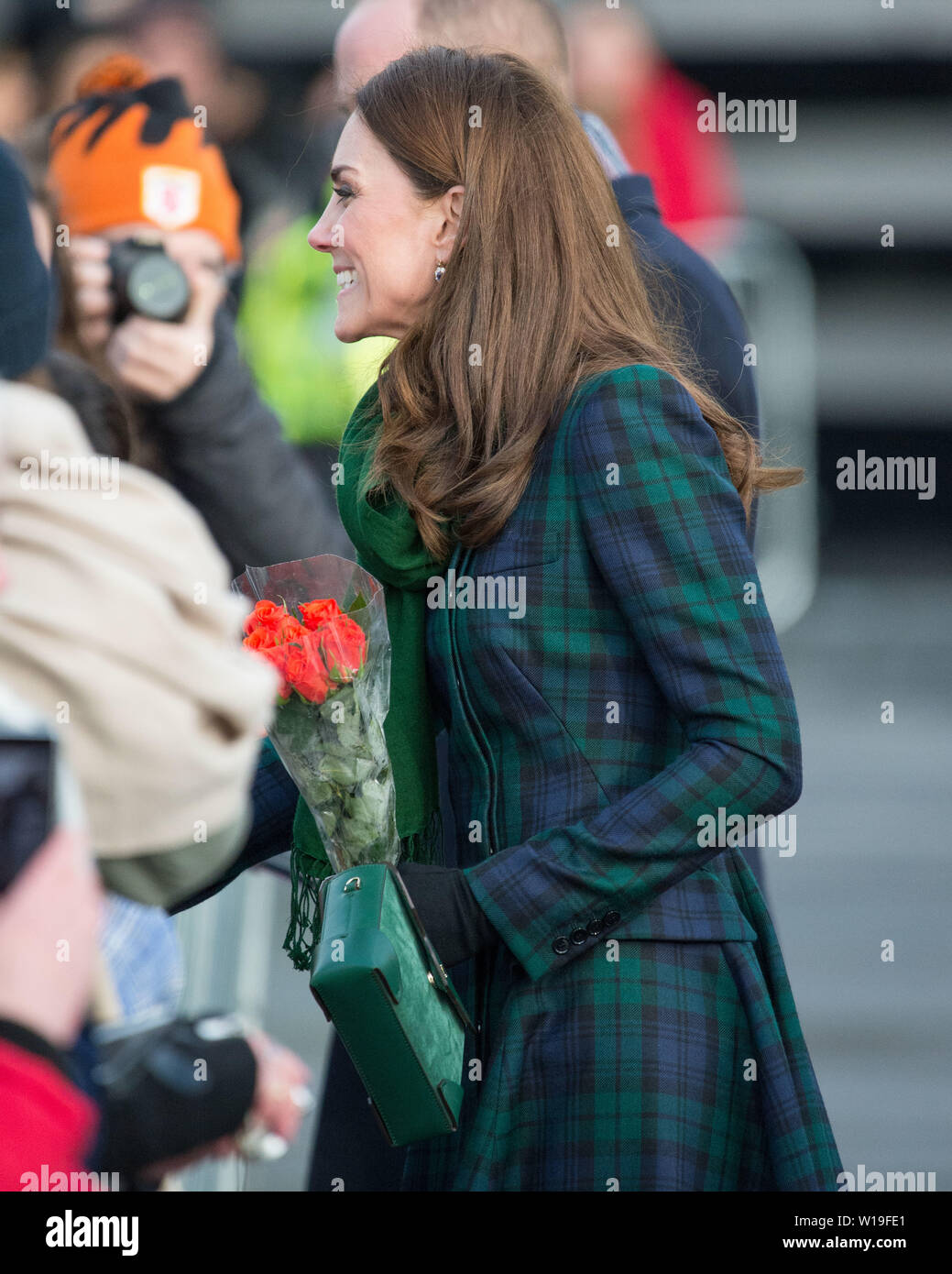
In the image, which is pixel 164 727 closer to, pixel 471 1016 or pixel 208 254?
pixel 471 1016

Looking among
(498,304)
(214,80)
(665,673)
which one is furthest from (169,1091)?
(214,80)

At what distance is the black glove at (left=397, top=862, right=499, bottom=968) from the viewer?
178 cm

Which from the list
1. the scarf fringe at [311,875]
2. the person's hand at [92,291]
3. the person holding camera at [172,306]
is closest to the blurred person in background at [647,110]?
the person holding camera at [172,306]

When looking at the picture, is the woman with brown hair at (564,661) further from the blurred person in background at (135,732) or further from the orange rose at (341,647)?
the blurred person in background at (135,732)

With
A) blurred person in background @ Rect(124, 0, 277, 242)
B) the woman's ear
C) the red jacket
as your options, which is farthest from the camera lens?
the red jacket

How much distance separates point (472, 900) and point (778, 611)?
332 centimetres

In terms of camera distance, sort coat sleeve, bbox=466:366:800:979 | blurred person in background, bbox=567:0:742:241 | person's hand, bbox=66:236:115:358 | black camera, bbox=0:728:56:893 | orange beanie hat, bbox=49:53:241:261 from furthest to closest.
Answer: blurred person in background, bbox=567:0:742:241
orange beanie hat, bbox=49:53:241:261
person's hand, bbox=66:236:115:358
black camera, bbox=0:728:56:893
coat sleeve, bbox=466:366:800:979

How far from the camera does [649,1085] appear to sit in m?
1.80

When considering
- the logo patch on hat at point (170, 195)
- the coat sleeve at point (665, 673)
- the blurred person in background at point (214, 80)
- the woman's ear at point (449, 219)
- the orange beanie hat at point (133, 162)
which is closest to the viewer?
the coat sleeve at point (665, 673)

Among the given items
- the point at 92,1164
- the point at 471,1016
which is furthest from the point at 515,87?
the point at 92,1164

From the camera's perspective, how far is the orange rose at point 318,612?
5.99 feet

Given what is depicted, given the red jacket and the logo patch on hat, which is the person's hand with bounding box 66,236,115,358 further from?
the red jacket

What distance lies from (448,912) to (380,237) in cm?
80

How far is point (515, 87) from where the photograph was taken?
200cm
